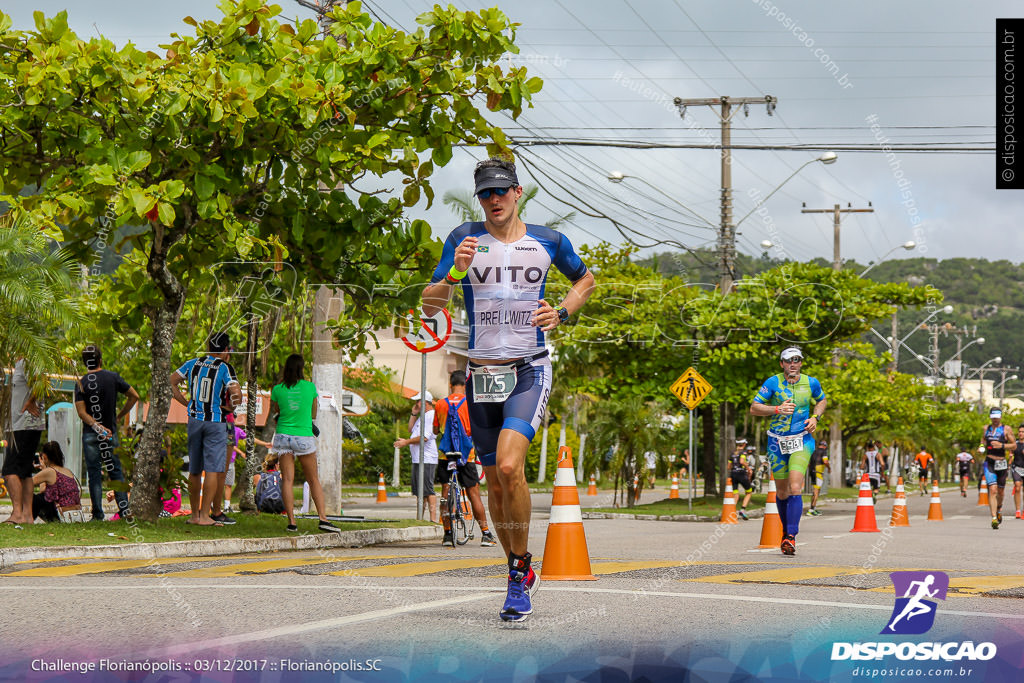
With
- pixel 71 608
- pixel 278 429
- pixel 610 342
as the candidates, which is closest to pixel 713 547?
pixel 278 429

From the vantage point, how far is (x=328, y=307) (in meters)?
16.1

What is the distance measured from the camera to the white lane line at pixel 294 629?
16.1ft

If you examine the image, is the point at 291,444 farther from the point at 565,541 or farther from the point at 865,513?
the point at 865,513

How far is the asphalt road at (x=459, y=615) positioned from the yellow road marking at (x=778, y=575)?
0.06ft

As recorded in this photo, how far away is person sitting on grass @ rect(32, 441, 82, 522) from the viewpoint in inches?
524

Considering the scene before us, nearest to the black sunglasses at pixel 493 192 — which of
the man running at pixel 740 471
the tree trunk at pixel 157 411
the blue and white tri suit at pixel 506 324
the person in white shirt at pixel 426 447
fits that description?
the blue and white tri suit at pixel 506 324

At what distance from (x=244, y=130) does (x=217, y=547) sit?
12.3 feet

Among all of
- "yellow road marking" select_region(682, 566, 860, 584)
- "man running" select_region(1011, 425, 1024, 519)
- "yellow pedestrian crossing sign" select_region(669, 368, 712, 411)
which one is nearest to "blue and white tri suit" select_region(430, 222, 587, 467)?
"yellow road marking" select_region(682, 566, 860, 584)

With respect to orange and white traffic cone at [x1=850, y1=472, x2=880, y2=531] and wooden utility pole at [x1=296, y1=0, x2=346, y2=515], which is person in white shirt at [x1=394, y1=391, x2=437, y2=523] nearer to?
wooden utility pole at [x1=296, y1=0, x2=346, y2=515]

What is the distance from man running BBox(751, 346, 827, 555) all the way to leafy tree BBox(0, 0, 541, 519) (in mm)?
3500

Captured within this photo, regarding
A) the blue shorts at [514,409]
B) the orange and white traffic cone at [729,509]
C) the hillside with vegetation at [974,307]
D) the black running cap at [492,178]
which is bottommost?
the orange and white traffic cone at [729,509]

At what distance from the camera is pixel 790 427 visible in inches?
456

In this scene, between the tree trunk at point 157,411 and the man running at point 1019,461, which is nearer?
the tree trunk at point 157,411

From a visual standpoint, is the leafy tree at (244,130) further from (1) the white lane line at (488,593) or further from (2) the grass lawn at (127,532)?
(1) the white lane line at (488,593)
